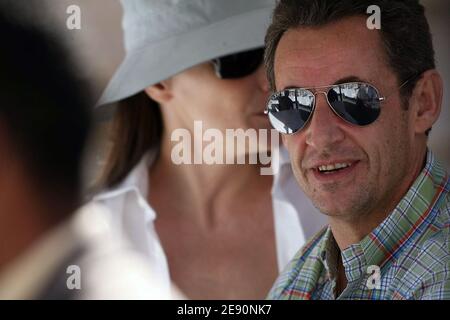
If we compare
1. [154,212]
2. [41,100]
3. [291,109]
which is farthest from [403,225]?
[41,100]

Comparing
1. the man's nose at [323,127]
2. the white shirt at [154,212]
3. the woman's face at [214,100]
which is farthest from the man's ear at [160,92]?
the man's nose at [323,127]

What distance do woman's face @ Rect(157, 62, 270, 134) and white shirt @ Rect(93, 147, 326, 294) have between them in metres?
0.15

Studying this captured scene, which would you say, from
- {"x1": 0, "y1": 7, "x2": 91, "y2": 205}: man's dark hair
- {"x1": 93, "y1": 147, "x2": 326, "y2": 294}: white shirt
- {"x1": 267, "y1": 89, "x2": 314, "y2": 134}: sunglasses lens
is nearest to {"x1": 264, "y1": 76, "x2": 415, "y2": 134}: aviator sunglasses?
{"x1": 267, "y1": 89, "x2": 314, "y2": 134}: sunglasses lens

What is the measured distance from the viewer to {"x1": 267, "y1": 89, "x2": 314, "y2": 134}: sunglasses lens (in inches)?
66.5

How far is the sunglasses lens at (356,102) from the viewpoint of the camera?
1624mm

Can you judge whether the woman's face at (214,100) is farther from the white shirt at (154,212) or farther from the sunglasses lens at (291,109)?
the sunglasses lens at (291,109)

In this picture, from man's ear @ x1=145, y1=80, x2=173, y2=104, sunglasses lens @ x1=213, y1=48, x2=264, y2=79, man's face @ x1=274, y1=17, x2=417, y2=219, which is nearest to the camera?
man's face @ x1=274, y1=17, x2=417, y2=219

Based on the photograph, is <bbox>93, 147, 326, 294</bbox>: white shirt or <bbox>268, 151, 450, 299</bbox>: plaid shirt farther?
<bbox>93, 147, 326, 294</bbox>: white shirt

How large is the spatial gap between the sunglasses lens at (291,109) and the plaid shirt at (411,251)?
0.30 metres

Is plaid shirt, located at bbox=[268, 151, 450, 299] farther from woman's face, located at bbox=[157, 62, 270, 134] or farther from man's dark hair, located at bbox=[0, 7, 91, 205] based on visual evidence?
man's dark hair, located at bbox=[0, 7, 91, 205]

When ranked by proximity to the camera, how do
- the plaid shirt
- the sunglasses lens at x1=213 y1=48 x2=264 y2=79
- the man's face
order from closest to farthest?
the plaid shirt < the man's face < the sunglasses lens at x1=213 y1=48 x2=264 y2=79

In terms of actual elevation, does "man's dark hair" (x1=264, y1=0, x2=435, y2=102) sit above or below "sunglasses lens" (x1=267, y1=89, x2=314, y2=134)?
above

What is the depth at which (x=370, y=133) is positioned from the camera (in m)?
1.64

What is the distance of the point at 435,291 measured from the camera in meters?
1.52
